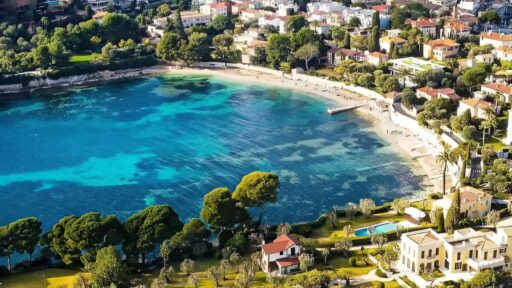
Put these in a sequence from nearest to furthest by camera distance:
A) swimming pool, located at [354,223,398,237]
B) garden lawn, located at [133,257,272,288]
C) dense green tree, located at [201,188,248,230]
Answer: garden lawn, located at [133,257,272,288] < dense green tree, located at [201,188,248,230] < swimming pool, located at [354,223,398,237]

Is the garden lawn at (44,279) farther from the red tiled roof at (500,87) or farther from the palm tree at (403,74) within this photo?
the palm tree at (403,74)

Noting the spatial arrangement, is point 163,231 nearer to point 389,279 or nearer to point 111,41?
point 389,279

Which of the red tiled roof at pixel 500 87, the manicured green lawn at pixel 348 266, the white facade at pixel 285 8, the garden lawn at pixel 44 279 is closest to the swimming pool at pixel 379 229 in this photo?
the manicured green lawn at pixel 348 266

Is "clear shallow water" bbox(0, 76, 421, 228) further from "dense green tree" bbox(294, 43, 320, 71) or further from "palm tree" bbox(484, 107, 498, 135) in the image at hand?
"palm tree" bbox(484, 107, 498, 135)

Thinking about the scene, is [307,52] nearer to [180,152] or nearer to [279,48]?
[279,48]

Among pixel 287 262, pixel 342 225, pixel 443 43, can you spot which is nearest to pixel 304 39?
pixel 443 43

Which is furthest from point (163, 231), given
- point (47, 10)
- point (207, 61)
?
point (47, 10)

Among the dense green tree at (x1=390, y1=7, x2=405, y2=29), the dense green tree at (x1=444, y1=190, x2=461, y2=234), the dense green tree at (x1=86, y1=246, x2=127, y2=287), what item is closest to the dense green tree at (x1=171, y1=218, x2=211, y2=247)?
the dense green tree at (x1=86, y1=246, x2=127, y2=287)
